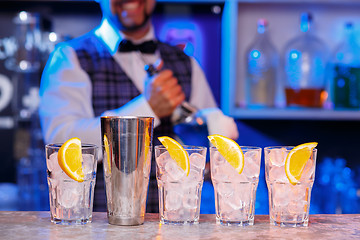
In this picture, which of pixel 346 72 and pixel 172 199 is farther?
pixel 346 72

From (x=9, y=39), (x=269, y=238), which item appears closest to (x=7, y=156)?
(x=9, y=39)

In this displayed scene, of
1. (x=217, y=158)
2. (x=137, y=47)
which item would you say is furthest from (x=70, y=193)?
(x=137, y=47)

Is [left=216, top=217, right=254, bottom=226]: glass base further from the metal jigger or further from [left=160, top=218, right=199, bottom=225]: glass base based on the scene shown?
the metal jigger

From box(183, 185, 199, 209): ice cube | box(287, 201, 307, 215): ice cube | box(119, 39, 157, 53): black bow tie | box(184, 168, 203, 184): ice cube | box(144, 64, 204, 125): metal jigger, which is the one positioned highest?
box(119, 39, 157, 53): black bow tie

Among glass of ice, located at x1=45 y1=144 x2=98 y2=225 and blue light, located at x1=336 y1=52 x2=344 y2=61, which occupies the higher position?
blue light, located at x1=336 y1=52 x2=344 y2=61

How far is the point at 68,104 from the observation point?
7.68 feet

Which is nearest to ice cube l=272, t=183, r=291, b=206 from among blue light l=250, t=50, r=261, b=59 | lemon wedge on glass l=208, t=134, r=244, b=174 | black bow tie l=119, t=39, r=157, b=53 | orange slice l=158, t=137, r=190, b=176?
lemon wedge on glass l=208, t=134, r=244, b=174

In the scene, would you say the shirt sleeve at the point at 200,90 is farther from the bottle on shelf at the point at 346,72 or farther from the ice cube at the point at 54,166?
the ice cube at the point at 54,166

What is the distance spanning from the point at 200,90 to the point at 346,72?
697mm

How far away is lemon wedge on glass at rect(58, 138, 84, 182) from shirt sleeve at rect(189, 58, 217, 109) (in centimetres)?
140

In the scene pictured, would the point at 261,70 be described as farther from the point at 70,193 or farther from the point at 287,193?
the point at 70,193

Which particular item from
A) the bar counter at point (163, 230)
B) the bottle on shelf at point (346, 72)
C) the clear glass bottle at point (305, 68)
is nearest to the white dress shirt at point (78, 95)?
the clear glass bottle at point (305, 68)

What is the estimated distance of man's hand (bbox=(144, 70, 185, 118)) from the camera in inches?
91.8

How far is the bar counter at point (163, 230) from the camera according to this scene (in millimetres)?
977
